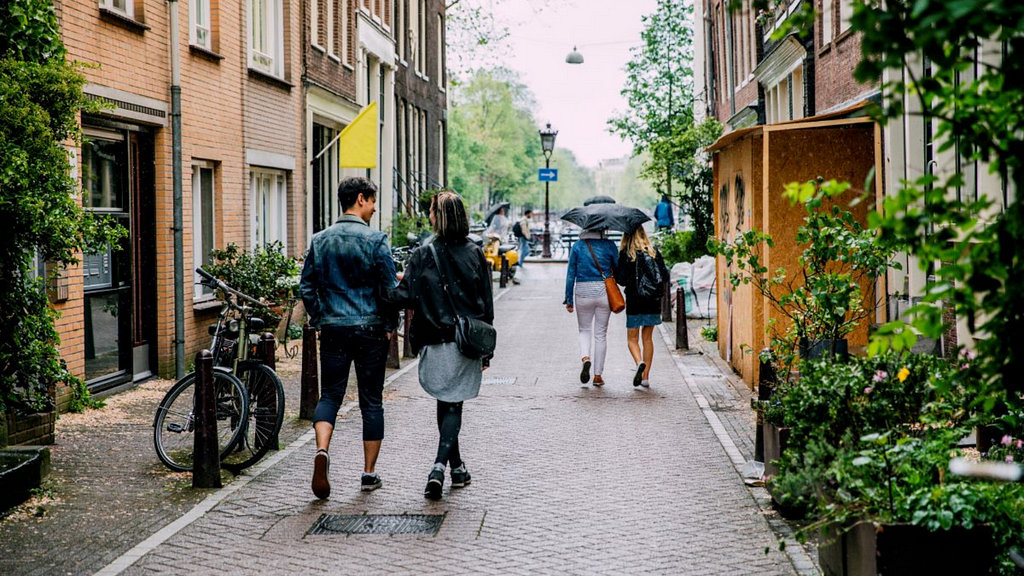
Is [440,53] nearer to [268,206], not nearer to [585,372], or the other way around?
[268,206]

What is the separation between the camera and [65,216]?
8008mm

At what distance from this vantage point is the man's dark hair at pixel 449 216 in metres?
7.76

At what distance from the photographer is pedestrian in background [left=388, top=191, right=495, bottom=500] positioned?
773cm

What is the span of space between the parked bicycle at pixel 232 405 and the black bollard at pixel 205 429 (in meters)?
0.25

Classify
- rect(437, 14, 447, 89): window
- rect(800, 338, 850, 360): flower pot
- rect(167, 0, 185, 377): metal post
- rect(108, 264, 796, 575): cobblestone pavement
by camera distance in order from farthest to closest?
rect(437, 14, 447, 89): window < rect(167, 0, 185, 377): metal post < rect(800, 338, 850, 360): flower pot < rect(108, 264, 796, 575): cobblestone pavement

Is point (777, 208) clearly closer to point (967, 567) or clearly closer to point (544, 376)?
point (544, 376)

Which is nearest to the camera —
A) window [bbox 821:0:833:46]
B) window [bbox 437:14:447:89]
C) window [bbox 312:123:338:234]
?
window [bbox 821:0:833:46]

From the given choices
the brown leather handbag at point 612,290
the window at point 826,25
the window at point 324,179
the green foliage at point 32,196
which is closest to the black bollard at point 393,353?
the brown leather handbag at point 612,290

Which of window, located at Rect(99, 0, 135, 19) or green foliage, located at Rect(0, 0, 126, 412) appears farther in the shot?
window, located at Rect(99, 0, 135, 19)

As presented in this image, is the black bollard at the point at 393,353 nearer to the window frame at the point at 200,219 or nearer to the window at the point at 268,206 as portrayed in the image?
the window frame at the point at 200,219

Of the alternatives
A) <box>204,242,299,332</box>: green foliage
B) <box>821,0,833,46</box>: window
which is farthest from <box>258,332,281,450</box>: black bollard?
<box>821,0,833,46</box>: window

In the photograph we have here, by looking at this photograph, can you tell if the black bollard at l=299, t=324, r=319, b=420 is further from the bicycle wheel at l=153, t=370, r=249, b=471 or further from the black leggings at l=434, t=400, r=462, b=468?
the black leggings at l=434, t=400, r=462, b=468

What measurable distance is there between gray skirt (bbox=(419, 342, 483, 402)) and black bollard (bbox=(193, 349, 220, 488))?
133 centimetres

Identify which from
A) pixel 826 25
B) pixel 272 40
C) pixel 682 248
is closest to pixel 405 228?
pixel 682 248
